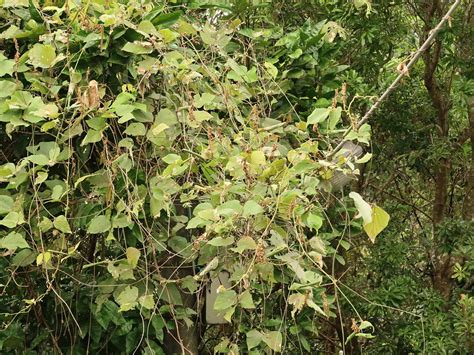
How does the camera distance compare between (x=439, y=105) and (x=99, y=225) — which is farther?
(x=439, y=105)

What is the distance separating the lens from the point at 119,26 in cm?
169

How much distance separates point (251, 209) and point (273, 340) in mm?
354

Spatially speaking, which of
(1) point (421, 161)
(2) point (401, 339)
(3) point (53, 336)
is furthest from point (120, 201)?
(1) point (421, 161)

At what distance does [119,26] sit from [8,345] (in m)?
0.83

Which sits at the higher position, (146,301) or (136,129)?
(136,129)

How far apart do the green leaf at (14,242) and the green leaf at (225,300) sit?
42 cm

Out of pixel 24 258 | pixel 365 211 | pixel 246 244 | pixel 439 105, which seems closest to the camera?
pixel 365 211

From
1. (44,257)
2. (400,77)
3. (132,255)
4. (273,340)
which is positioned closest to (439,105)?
(400,77)

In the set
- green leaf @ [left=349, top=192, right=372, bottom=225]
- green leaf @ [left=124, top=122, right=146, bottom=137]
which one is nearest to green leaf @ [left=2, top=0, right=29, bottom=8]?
green leaf @ [left=124, top=122, right=146, bottom=137]

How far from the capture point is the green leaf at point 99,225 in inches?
64.4

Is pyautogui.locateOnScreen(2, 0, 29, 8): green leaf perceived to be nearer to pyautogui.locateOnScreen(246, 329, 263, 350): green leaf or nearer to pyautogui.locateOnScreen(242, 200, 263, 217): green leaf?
pyautogui.locateOnScreen(242, 200, 263, 217): green leaf

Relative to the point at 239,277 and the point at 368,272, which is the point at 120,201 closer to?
the point at 239,277

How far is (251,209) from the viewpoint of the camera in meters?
1.46

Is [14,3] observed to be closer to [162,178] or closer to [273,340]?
[162,178]
